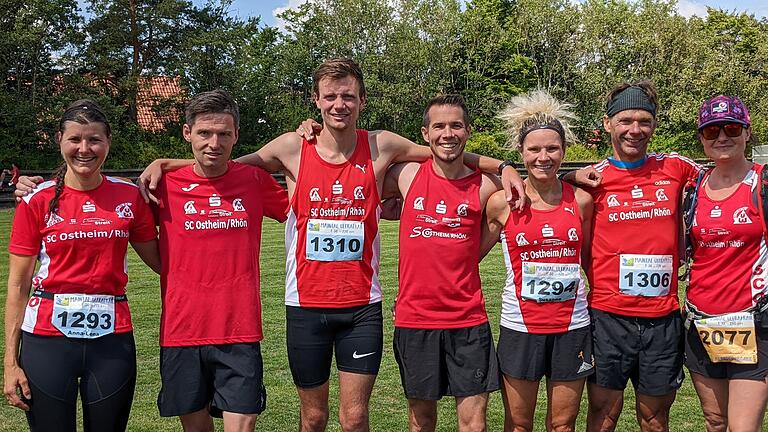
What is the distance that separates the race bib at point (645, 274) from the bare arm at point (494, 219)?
753 mm

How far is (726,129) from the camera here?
13.7 ft

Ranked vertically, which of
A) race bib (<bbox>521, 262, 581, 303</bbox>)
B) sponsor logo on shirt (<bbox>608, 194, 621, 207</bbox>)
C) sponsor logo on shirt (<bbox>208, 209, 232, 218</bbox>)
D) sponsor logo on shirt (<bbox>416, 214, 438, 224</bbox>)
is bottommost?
race bib (<bbox>521, 262, 581, 303</bbox>)

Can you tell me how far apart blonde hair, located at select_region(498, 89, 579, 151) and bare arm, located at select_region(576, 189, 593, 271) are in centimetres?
33

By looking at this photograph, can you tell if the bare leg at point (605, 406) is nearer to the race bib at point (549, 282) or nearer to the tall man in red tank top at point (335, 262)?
the race bib at point (549, 282)

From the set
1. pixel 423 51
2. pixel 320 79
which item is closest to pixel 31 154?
pixel 423 51

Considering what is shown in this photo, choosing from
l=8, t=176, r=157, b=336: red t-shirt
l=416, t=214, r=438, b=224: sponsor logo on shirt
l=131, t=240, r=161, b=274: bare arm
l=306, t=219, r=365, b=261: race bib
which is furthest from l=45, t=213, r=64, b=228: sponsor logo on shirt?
l=416, t=214, r=438, b=224: sponsor logo on shirt

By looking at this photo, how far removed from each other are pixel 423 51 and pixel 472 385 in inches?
1427

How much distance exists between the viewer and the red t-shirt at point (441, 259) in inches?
166

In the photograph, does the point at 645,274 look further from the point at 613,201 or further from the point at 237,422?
the point at 237,422

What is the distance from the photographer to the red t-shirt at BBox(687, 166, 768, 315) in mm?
4074

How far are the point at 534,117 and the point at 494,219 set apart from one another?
2.24ft

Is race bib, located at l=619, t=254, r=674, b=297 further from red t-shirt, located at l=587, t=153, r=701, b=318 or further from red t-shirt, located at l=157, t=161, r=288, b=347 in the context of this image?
red t-shirt, located at l=157, t=161, r=288, b=347

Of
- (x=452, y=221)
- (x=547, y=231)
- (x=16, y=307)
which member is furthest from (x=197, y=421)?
(x=547, y=231)

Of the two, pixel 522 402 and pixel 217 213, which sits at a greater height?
pixel 217 213
